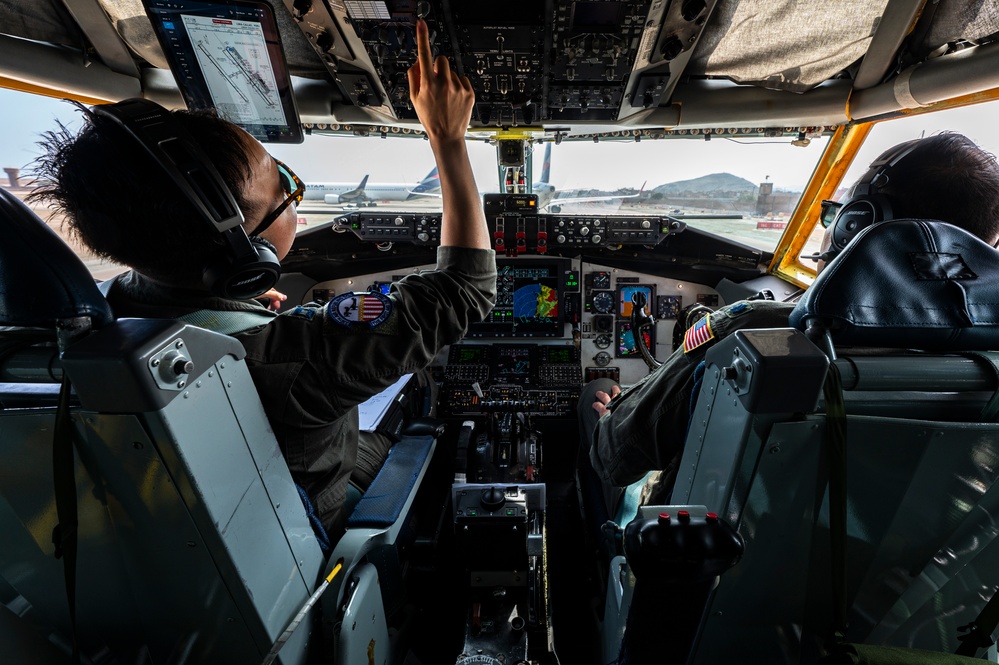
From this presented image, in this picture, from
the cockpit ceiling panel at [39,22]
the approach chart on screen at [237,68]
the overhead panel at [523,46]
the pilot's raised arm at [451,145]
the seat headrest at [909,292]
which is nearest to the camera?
the seat headrest at [909,292]

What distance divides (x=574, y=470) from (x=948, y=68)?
2.53 m

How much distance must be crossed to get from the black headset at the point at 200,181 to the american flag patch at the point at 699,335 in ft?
2.87

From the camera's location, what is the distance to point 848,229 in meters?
1.13

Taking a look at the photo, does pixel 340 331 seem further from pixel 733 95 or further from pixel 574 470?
pixel 574 470

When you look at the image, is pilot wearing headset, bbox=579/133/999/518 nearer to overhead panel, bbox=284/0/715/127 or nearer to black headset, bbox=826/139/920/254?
black headset, bbox=826/139/920/254

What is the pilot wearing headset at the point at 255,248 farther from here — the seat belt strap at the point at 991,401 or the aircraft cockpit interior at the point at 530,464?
the seat belt strap at the point at 991,401

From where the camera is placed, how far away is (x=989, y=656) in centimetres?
100

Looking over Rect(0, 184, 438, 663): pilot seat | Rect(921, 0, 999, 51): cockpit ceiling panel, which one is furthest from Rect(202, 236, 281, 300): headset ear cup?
Rect(921, 0, 999, 51): cockpit ceiling panel

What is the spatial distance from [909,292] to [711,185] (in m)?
2.48

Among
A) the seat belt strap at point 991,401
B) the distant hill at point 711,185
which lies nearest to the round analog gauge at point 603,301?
the distant hill at point 711,185

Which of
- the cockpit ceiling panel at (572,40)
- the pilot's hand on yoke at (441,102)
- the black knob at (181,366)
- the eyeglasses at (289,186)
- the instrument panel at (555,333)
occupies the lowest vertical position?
the instrument panel at (555,333)

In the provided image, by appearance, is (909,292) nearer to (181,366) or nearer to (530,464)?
(181,366)

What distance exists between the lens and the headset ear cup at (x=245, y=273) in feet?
2.75

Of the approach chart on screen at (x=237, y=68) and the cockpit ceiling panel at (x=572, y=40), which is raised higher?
the cockpit ceiling panel at (x=572, y=40)
